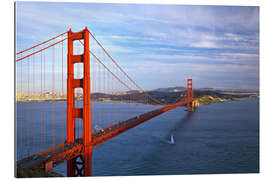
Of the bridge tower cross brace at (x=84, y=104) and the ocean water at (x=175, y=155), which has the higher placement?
the bridge tower cross brace at (x=84, y=104)

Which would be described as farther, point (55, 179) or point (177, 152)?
point (177, 152)

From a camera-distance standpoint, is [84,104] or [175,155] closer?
[84,104]

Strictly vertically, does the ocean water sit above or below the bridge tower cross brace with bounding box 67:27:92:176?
below

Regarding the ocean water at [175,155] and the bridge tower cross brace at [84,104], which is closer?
the bridge tower cross brace at [84,104]

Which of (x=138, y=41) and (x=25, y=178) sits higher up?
(x=138, y=41)

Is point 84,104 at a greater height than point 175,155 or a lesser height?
greater

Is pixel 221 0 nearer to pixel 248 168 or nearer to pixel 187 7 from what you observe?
pixel 187 7

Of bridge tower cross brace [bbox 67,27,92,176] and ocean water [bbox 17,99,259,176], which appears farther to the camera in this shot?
ocean water [bbox 17,99,259,176]
